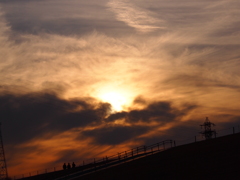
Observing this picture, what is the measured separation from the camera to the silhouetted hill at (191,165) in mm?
44594

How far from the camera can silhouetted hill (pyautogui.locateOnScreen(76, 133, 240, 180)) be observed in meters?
44.6

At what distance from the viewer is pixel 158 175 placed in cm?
4975

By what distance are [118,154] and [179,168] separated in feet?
73.5

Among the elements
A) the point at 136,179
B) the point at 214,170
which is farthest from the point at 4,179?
the point at 214,170

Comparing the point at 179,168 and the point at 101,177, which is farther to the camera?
the point at 101,177

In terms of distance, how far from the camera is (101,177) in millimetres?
56094

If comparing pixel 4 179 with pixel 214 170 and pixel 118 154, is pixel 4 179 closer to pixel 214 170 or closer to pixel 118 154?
pixel 118 154

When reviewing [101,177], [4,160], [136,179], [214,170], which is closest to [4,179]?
[4,160]

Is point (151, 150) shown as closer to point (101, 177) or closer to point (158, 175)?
point (101, 177)

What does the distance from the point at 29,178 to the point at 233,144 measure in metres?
45.0

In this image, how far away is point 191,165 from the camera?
50.0 meters

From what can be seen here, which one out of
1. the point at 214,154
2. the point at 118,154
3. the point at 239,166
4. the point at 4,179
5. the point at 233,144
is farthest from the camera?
the point at 4,179

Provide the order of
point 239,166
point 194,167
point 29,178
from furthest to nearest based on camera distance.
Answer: point 29,178, point 194,167, point 239,166

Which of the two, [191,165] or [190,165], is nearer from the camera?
[191,165]
